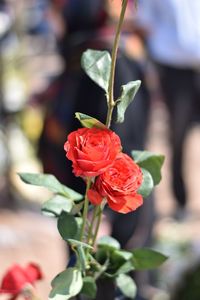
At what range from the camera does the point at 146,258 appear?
3.78 ft

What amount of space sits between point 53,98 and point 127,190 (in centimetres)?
190

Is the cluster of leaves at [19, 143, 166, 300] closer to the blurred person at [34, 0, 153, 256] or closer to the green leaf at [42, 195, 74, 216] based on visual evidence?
the green leaf at [42, 195, 74, 216]

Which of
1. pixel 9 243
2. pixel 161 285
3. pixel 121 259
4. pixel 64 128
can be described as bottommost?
pixel 9 243

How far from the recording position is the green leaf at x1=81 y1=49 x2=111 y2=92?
1060 mm

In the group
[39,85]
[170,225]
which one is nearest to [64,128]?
[170,225]

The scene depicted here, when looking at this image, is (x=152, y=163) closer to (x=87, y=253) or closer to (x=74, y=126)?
(x=87, y=253)

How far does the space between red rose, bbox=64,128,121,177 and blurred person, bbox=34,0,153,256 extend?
1.47 metres

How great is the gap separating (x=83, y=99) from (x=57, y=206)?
1.52 meters

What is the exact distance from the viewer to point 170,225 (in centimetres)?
448

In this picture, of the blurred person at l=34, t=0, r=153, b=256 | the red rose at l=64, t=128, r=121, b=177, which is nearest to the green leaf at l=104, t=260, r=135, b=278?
the red rose at l=64, t=128, r=121, b=177

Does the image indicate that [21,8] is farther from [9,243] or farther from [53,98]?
[53,98]

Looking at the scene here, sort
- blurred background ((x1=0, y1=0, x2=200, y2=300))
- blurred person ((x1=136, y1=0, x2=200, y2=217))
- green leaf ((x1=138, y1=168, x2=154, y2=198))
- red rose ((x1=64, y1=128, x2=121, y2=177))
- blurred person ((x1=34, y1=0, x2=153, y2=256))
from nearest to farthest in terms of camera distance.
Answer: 1. red rose ((x1=64, y1=128, x2=121, y2=177))
2. green leaf ((x1=138, y1=168, x2=154, y2=198))
3. blurred person ((x1=34, y1=0, x2=153, y2=256))
4. blurred background ((x1=0, y1=0, x2=200, y2=300))
5. blurred person ((x1=136, y1=0, x2=200, y2=217))

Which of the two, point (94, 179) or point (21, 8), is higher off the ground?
point (94, 179)

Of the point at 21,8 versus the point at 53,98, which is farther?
the point at 21,8
